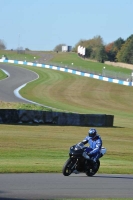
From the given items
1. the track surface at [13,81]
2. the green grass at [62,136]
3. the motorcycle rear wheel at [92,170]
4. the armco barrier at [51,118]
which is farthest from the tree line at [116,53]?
the motorcycle rear wheel at [92,170]

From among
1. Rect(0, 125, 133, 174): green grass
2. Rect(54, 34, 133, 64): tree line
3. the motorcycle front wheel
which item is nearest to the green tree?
Rect(54, 34, 133, 64): tree line

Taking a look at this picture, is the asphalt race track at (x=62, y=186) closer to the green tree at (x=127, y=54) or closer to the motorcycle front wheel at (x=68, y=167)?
the motorcycle front wheel at (x=68, y=167)

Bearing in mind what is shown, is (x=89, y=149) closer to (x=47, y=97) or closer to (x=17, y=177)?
(x=17, y=177)

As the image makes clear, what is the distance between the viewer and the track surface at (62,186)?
40.6 ft

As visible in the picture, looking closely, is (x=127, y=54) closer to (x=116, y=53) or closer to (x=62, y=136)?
(x=116, y=53)

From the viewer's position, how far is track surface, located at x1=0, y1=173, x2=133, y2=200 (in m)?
12.4

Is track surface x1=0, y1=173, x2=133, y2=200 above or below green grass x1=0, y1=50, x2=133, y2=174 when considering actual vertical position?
above

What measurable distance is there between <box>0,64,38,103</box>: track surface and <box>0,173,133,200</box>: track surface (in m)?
36.1

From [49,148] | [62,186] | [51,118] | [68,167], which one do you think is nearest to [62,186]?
[62,186]

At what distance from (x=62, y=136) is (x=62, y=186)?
1432 centimetres

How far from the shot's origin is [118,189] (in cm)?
1394

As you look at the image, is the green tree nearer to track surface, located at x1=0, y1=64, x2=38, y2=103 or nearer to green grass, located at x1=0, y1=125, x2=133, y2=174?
track surface, located at x1=0, y1=64, x2=38, y2=103

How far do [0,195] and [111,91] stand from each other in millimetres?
54824

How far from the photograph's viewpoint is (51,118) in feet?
105
